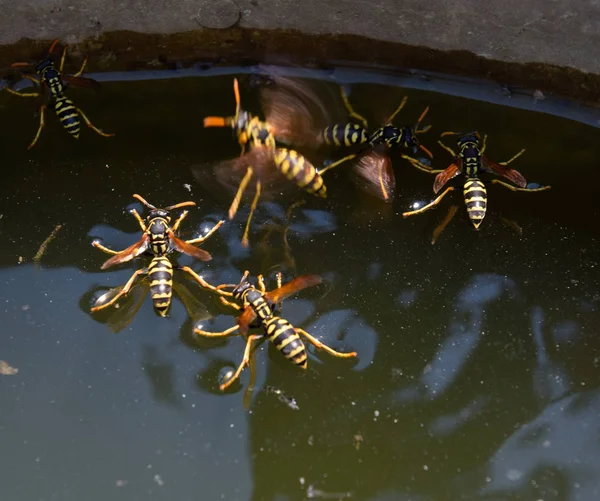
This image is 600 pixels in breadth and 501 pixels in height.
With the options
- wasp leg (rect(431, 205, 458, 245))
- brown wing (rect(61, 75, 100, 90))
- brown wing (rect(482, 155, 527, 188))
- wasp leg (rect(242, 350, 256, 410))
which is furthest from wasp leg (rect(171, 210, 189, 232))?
brown wing (rect(482, 155, 527, 188))

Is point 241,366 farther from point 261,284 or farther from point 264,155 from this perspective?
point 264,155

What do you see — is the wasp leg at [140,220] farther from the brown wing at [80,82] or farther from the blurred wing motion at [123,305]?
the brown wing at [80,82]

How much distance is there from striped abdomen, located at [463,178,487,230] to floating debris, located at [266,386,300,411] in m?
1.15

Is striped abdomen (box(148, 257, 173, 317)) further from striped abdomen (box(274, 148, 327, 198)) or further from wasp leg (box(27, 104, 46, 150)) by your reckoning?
wasp leg (box(27, 104, 46, 150))

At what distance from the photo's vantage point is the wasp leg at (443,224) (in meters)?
3.41

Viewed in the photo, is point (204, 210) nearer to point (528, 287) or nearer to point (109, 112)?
point (109, 112)

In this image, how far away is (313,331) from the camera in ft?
10.6

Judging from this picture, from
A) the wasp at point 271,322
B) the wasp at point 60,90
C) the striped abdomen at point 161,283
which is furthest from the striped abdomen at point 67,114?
the wasp at point 271,322

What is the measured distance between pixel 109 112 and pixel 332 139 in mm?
1149

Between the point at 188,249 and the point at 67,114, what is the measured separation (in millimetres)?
936

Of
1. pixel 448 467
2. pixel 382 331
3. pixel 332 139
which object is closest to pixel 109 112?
pixel 332 139

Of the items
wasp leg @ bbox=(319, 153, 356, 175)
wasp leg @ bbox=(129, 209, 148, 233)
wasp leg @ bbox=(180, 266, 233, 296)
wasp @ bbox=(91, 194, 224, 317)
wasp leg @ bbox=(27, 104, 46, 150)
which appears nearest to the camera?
wasp @ bbox=(91, 194, 224, 317)

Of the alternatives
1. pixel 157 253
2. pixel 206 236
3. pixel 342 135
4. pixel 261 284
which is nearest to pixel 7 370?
pixel 157 253

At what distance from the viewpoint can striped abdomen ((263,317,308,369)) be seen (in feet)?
9.73
